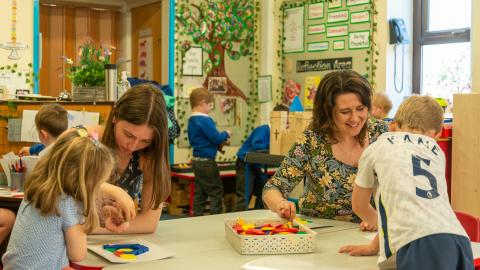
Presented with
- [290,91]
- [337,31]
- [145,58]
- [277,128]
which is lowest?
[277,128]

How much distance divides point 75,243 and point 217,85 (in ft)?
18.7

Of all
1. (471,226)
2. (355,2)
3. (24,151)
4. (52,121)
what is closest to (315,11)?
(355,2)

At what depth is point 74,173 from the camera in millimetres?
2146

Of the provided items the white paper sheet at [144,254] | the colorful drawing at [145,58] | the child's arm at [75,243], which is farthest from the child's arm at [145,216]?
the colorful drawing at [145,58]

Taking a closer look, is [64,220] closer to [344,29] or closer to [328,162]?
[328,162]

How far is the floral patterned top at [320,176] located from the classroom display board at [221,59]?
181 inches

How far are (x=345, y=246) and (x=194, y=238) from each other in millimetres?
569

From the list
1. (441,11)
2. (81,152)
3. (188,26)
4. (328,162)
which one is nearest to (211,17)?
(188,26)

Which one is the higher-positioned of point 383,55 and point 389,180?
point 383,55

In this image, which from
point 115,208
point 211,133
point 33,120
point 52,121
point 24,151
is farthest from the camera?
point 211,133

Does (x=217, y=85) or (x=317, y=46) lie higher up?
(x=317, y=46)

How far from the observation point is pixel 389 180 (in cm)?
193

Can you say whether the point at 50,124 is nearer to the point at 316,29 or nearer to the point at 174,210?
the point at 174,210

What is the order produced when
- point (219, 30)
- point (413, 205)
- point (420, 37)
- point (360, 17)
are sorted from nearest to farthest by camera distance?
point (413, 205)
point (420, 37)
point (360, 17)
point (219, 30)
